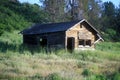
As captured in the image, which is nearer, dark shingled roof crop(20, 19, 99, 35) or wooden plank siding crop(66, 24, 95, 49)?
dark shingled roof crop(20, 19, 99, 35)

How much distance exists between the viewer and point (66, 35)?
1606 inches

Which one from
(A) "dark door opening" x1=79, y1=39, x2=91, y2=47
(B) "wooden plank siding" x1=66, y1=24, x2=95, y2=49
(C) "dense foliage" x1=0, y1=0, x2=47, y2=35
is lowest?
(A) "dark door opening" x1=79, y1=39, x2=91, y2=47

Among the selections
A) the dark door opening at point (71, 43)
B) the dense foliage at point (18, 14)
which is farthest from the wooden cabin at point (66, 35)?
the dense foliage at point (18, 14)

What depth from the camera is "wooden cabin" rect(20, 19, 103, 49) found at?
41081mm

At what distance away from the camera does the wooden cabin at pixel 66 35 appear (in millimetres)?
41081

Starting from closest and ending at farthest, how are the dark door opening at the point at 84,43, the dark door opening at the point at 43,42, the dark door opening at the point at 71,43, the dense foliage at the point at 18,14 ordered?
the dark door opening at the point at 71,43 < the dark door opening at the point at 84,43 < the dark door opening at the point at 43,42 < the dense foliage at the point at 18,14

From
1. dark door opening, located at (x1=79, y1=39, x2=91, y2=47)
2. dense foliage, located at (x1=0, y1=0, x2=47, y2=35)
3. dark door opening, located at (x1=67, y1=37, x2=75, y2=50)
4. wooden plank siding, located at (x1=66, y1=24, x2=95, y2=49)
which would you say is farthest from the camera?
dense foliage, located at (x1=0, y1=0, x2=47, y2=35)

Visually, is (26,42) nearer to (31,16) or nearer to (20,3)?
(31,16)

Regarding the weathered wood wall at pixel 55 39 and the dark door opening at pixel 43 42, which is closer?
the weathered wood wall at pixel 55 39

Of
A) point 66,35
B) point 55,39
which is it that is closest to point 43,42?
point 55,39

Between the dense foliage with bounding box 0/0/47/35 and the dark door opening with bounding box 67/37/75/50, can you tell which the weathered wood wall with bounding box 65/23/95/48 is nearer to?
the dark door opening with bounding box 67/37/75/50

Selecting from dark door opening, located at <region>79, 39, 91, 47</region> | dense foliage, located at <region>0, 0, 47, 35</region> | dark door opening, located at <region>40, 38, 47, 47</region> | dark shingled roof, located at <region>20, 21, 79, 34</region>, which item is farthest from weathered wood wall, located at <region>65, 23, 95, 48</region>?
dense foliage, located at <region>0, 0, 47, 35</region>

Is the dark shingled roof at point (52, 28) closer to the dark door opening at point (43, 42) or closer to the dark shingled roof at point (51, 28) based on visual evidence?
the dark shingled roof at point (51, 28)

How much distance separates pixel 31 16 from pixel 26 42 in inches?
1020
